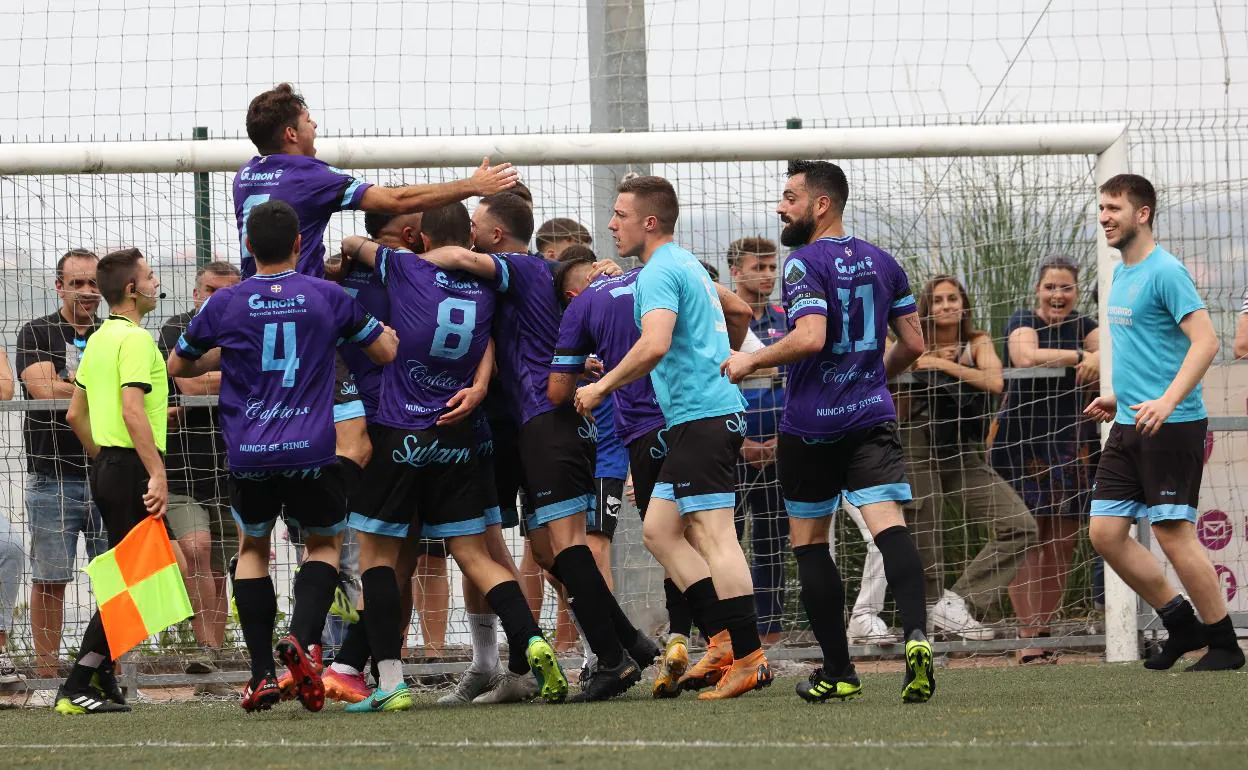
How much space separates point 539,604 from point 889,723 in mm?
3713

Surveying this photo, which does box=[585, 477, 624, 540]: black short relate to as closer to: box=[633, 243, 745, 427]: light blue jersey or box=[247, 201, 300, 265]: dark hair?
box=[633, 243, 745, 427]: light blue jersey

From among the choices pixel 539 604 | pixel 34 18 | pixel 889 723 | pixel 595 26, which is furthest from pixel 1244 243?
pixel 34 18

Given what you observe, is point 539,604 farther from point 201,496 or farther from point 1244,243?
point 1244,243

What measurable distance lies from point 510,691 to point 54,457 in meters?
2.88

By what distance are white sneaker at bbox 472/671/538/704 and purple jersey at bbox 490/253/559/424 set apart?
109 centimetres

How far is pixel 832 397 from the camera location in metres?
5.96

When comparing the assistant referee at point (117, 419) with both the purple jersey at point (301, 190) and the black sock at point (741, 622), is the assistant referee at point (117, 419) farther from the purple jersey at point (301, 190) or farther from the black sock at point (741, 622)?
the black sock at point (741, 622)

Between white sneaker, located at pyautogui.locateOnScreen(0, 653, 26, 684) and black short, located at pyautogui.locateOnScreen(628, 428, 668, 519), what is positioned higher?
black short, located at pyautogui.locateOnScreen(628, 428, 668, 519)

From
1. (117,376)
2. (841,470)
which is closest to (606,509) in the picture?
(841,470)

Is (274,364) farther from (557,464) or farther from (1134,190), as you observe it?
(1134,190)

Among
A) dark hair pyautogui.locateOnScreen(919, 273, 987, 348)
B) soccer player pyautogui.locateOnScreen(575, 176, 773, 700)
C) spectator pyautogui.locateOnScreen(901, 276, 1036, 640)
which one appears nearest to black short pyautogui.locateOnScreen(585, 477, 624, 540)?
soccer player pyautogui.locateOnScreen(575, 176, 773, 700)

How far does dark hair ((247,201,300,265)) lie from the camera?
6.04m

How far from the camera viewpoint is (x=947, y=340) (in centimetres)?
889

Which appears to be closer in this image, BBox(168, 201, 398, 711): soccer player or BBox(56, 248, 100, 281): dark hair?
BBox(168, 201, 398, 711): soccer player
